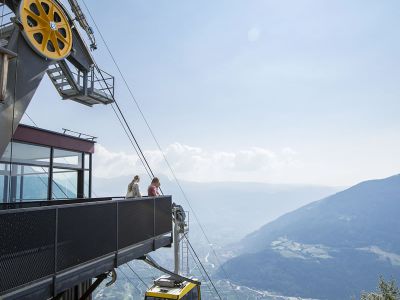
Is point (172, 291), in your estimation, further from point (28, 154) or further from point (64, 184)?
point (28, 154)

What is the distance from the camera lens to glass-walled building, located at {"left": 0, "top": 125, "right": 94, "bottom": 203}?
12.1 m

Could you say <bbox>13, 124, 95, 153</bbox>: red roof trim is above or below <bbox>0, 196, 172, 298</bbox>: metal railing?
above

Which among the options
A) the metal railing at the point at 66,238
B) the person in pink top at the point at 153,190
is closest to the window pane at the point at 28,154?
the metal railing at the point at 66,238

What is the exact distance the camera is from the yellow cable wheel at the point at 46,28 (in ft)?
32.9

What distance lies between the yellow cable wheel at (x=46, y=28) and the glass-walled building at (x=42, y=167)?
3.26 meters

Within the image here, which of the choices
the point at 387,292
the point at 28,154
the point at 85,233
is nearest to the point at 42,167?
the point at 28,154

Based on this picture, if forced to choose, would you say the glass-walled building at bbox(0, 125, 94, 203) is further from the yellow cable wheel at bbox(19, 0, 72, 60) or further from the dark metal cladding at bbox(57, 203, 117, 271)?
the dark metal cladding at bbox(57, 203, 117, 271)

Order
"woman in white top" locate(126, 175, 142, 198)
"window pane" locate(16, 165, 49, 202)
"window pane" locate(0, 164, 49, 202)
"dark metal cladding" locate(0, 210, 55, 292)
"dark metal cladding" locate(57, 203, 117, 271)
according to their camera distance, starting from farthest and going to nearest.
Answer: "window pane" locate(16, 165, 49, 202) → "woman in white top" locate(126, 175, 142, 198) → "window pane" locate(0, 164, 49, 202) → "dark metal cladding" locate(57, 203, 117, 271) → "dark metal cladding" locate(0, 210, 55, 292)

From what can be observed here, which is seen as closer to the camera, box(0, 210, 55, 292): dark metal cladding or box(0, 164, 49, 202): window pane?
box(0, 210, 55, 292): dark metal cladding

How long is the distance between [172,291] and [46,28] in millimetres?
11844

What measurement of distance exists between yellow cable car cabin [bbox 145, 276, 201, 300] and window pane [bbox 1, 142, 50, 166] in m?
7.49

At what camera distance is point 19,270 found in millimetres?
6125

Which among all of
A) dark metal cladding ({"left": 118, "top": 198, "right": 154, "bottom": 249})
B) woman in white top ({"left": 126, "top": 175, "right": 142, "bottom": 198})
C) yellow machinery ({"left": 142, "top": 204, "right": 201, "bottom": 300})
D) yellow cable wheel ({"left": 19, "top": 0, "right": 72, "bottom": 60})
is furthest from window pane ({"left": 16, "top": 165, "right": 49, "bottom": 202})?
yellow machinery ({"left": 142, "top": 204, "right": 201, "bottom": 300})

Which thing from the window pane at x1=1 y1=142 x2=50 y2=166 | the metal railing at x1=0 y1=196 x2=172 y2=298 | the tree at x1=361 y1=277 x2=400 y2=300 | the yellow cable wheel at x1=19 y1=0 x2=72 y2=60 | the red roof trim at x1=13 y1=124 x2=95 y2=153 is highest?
the yellow cable wheel at x1=19 y1=0 x2=72 y2=60
